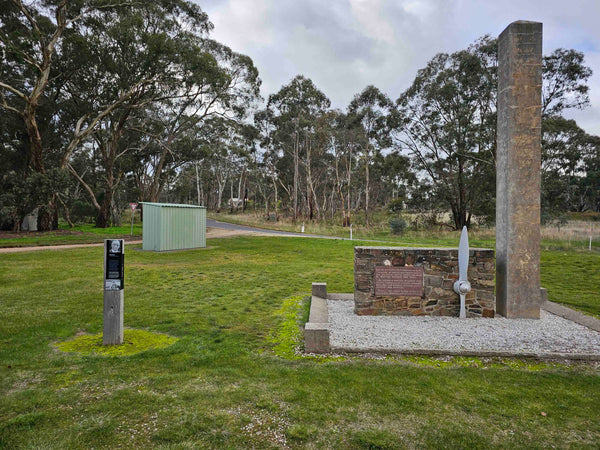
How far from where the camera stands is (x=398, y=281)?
6.12 meters

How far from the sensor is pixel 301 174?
46.5m

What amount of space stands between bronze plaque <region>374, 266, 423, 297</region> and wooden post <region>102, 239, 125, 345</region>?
3.77m

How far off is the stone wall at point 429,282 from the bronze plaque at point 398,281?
0.05m

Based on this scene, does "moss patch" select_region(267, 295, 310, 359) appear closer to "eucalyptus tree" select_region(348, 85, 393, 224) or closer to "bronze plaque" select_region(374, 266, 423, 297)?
"bronze plaque" select_region(374, 266, 423, 297)

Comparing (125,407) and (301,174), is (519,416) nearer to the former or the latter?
(125,407)

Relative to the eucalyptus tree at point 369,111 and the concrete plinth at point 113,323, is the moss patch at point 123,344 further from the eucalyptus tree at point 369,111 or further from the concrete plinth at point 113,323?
the eucalyptus tree at point 369,111

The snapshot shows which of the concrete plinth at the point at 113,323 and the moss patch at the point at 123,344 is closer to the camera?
the moss patch at the point at 123,344

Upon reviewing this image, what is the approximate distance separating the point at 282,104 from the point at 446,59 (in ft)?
52.1

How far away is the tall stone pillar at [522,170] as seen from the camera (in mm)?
5926

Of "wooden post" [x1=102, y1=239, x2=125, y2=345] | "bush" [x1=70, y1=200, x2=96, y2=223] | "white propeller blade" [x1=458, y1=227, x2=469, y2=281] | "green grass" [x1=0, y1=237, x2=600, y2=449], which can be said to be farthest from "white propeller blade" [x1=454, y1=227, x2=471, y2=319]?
"bush" [x1=70, y1=200, x2=96, y2=223]

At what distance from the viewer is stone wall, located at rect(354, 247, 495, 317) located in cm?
605

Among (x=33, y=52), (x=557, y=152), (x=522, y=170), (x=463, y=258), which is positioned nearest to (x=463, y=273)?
Result: (x=463, y=258)

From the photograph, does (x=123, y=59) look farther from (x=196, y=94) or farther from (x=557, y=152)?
(x=557, y=152)

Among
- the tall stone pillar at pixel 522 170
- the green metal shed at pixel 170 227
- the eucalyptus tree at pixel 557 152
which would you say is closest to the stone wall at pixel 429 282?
the tall stone pillar at pixel 522 170
